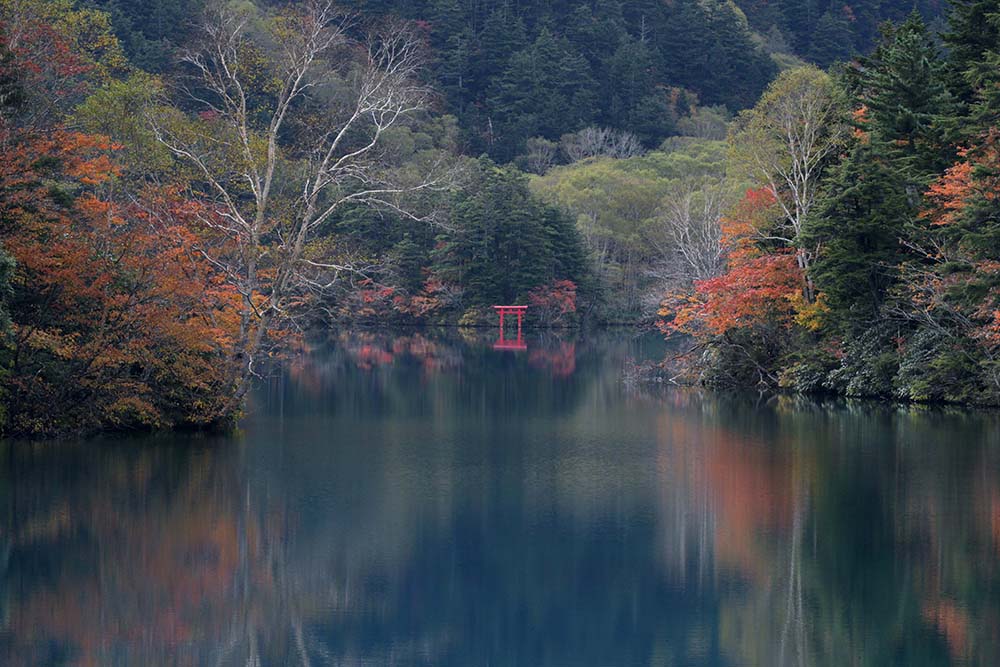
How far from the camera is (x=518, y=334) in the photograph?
65.2 metres

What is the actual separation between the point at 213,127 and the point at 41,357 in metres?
30.1

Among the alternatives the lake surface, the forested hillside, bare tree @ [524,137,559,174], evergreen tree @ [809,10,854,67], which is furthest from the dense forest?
evergreen tree @ [809,10,854,67]

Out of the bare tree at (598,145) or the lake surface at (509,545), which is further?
the bare tree at (598,145)

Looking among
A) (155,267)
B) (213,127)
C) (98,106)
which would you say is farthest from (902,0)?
(155,267)

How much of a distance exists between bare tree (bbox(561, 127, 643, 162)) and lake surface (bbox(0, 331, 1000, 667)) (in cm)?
6510

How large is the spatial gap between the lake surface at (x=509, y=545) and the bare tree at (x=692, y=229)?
79.0 feet

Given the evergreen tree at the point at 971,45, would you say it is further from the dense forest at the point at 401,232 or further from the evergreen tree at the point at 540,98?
the evergreen tree at the point at 540,98

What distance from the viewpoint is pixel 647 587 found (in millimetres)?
13711

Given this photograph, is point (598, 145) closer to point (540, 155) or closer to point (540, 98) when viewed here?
point (540, 155)

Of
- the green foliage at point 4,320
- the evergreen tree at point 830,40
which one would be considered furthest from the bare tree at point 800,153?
the evergreen tree at point 830,40

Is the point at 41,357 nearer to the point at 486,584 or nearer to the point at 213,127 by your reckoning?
the point at 486,584

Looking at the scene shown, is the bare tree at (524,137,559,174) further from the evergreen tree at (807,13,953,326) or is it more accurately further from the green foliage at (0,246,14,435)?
the green foliage at (0,246,14,435)

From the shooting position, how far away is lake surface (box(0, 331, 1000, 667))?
38.4 feet

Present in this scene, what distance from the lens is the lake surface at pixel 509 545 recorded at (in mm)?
11695
